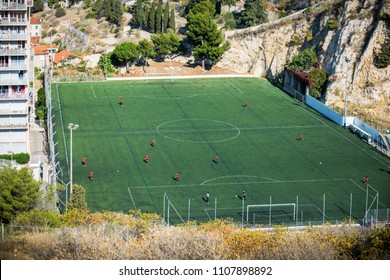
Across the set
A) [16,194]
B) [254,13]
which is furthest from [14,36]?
[254,13]

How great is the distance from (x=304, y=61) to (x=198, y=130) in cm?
2631

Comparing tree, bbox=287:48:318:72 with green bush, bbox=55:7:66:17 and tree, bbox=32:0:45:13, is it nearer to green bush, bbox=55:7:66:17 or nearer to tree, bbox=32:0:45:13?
green bush, bbox=55:7:66:17

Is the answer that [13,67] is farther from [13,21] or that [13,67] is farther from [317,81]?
[317,81]

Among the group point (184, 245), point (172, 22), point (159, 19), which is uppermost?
point (184, 245)

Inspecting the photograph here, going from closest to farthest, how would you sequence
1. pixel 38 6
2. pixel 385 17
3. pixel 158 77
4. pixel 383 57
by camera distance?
1. pixel 383 57
2. pixel 385 17
3. pixel 158 77
4. pixel 38 6

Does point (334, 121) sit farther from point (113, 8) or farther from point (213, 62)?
point (113, 8)

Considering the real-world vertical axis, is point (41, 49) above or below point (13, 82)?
below

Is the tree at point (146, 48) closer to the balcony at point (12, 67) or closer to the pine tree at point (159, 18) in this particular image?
the pine tree at point (159, 18)

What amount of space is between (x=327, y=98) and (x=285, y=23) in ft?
70.3

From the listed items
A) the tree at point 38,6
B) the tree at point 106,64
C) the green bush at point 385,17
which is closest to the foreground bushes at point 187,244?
the green bush at point 385,17

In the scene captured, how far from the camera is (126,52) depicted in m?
122

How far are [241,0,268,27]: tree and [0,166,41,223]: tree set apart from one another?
7009 centimetres

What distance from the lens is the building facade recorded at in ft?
283

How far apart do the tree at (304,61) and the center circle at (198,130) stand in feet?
69.5
